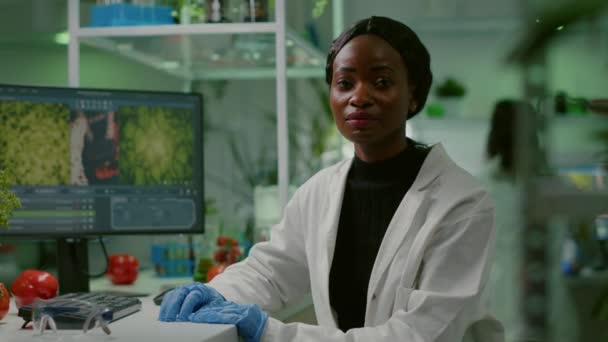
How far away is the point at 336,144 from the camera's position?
3605 millimetres

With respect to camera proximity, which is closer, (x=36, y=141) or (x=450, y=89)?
(x=36, y=141)

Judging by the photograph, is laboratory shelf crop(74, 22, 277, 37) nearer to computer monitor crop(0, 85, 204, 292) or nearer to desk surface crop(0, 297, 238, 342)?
computer monitor crop(0, 85, 204, 292)

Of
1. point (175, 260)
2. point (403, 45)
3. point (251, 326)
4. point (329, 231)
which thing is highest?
point (403, 45)

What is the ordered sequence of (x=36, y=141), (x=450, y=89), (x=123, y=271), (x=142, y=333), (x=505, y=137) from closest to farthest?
(x=142, y=333), (x=36, y=141), (x=123, y=271), (x=505, y=137), (x=450, y=89)

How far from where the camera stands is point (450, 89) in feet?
14.7

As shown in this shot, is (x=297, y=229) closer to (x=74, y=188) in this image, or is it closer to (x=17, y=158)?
(x=74, y=188)

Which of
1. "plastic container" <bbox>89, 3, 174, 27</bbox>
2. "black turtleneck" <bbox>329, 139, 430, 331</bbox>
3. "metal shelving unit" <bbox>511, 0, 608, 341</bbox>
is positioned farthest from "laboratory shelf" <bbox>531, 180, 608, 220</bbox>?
"plastic container" <bbox>89, 3, 174, 27</bbox>

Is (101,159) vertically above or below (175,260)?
above

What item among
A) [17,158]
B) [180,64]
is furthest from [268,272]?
[180,64]

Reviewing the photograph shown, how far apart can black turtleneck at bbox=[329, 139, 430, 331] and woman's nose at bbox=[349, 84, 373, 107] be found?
0.18 m

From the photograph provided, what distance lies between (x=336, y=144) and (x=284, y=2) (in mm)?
1382

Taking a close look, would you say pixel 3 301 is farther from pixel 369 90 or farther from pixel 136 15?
pixel 136 15

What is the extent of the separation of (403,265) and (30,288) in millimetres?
819

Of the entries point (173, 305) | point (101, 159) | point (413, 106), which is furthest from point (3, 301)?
point (413, 106)
